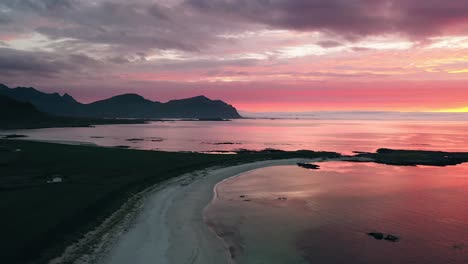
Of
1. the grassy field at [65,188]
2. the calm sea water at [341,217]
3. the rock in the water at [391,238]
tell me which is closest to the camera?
the grassy field at [65,188]

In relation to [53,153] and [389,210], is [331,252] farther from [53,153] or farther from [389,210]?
[53,153]

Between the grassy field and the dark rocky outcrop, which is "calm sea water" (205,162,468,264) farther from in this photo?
the grassy field

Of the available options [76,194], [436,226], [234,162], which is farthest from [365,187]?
[76,194]

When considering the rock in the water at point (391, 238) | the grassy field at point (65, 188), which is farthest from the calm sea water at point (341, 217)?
the grassy field at point (65, 188)

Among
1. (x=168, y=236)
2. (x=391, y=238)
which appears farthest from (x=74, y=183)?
(x=391, y=238)

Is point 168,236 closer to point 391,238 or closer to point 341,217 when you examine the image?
point 341,217

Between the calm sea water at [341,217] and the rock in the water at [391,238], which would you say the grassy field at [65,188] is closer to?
the calm sea water at [341,217]

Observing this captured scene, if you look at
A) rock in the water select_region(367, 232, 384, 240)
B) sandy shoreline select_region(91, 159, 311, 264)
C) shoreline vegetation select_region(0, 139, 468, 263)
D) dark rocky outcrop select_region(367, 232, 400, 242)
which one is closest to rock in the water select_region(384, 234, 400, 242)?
dark rocky outcrop select_region(367, 232, 400, 242)
